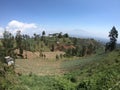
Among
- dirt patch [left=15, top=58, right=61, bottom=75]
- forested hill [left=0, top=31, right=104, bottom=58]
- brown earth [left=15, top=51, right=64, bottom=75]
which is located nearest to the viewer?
dirt patch [left=15, top=58, right=61, bottom=75]

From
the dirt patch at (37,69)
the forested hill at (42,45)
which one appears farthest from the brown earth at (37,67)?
the forested hill at (42,45)

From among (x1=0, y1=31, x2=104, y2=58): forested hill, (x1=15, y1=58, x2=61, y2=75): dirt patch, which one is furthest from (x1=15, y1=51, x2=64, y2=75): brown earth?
(x1=0, y1=31, x2=104, y2=58): forested hill

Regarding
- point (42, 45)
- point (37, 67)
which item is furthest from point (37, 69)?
point (42, 45)

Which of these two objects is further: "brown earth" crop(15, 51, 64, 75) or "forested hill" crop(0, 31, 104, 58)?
"forested hill" crop(0, 31, 104, 58)

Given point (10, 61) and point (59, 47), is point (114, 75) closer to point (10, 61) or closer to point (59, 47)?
point (10, 61)

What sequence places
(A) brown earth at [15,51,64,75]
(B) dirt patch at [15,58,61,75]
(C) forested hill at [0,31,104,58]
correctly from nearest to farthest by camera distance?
1. (B) dirt patch at [15,58,61,75]
2. (A) brown earth at [15,51,64,75]
3. (C) forested hill at [0,31,104,58]

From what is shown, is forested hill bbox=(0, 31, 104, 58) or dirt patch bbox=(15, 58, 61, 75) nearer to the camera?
dirt patch bbox=(15, 58, 61, 75)

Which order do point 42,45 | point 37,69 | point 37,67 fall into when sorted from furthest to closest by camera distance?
point 42,45 → point 37,67 → point 37,69

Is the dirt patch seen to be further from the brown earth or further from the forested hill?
the forested hill

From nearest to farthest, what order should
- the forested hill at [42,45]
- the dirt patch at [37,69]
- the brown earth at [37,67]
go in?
the dirt patch at [37,69]
the brown earth at [37,67]
the forested hill at [42,45]

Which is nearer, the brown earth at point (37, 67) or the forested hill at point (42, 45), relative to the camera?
the brown earth at point (37, 67)

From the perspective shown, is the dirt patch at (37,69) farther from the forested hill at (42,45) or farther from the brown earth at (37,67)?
the forested hill at (42,45)

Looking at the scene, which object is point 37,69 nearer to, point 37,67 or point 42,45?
point 37,67

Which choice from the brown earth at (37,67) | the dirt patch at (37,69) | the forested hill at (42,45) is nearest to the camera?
the dirt patch at (37,69)
